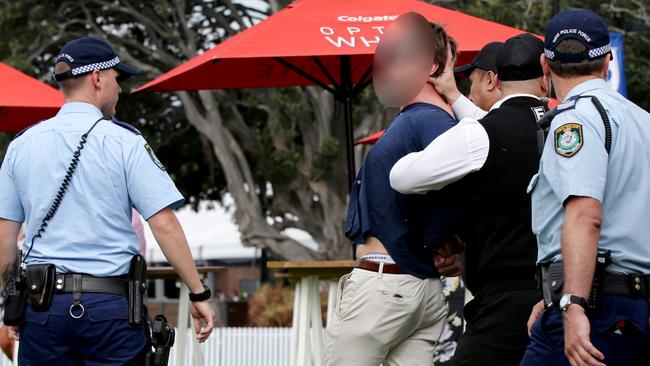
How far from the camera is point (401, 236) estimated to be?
4.32m

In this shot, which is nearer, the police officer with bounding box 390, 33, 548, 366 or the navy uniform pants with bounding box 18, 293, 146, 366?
the police officer with bounding box 390, 33, 548, 366

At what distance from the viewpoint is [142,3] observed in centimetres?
2366

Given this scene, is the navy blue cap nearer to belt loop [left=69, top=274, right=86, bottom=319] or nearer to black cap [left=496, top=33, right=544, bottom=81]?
black cap [left=496, top=33, right=544, bottom=81]

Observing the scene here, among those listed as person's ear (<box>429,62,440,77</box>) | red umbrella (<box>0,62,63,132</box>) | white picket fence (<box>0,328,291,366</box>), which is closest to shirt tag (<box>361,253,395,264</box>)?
person's ear (<box>429,62,440,77</box>)

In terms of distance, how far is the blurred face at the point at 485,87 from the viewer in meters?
4.91

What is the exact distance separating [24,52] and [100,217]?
62.6ft

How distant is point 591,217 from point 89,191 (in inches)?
75.5

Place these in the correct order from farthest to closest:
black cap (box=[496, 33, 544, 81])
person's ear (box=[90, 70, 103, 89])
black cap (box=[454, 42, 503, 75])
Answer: black cap (box=[454, 42, 503, 75]), person's ear (box=[90, 70, 103, 89]), black cap (box=[496, 33, 544, 81])

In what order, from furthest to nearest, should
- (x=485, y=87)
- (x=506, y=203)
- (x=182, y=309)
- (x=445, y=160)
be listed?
(x=182, y=309) → (x=485, y=87) → (x=506, y=203) → (x=445, y=160)

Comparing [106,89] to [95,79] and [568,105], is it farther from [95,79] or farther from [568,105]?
[568,105]

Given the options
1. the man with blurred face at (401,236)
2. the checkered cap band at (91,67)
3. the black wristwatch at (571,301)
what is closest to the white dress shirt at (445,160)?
the man with blurred face at (401,236)

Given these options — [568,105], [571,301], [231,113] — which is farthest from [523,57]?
[231,113]

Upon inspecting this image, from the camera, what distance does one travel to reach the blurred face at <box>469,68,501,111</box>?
491 centimetres

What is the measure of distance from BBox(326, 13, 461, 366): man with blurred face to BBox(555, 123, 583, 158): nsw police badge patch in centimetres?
80
